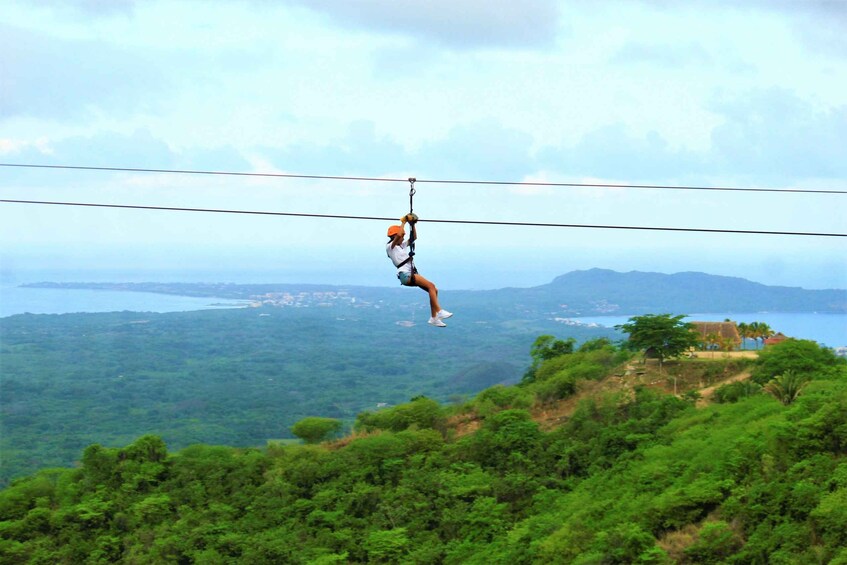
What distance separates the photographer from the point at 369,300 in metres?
127

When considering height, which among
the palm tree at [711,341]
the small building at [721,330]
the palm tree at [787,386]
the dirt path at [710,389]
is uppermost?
the small building at [721,330]

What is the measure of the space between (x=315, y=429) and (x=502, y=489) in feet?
28.6

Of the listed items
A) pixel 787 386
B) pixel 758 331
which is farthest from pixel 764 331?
pixel 787 386

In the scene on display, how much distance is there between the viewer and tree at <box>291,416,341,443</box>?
1247 inches

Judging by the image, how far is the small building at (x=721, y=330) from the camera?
32.6 metres

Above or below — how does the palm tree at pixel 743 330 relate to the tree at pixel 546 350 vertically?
above

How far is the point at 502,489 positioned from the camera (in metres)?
25.3

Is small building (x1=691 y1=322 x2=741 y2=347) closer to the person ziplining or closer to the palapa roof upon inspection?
the palapa roof

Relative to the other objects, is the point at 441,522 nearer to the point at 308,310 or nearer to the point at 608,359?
the point at 608,359

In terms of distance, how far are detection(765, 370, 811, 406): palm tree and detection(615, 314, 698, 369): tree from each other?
424 centimetres

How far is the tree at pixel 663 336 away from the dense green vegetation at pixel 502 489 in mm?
1418

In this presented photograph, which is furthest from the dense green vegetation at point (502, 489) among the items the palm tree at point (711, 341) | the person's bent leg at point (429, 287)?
the person's bent leg at point (429, 287)

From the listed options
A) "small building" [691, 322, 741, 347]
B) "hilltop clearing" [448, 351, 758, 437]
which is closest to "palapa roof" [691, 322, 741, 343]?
"small building" [691, 322, 741, 347]

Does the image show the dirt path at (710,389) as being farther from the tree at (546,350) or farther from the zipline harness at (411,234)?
the zipline harness at (411,234)
